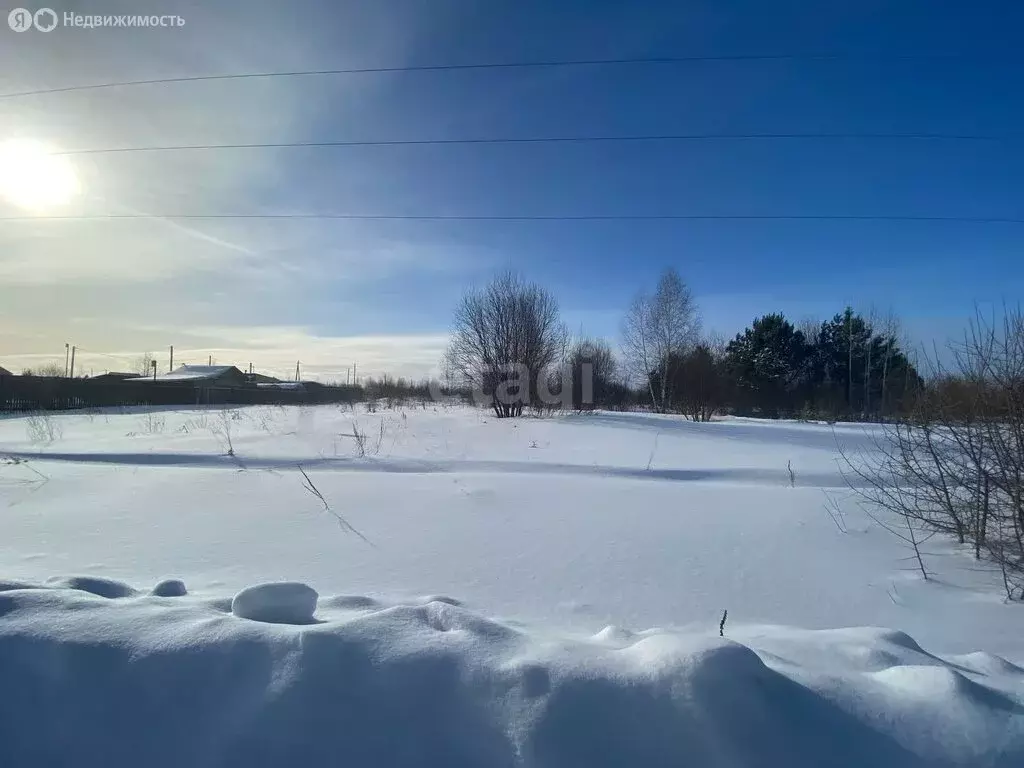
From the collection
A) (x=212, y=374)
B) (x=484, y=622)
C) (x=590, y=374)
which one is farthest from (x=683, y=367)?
(x=212, y=374)

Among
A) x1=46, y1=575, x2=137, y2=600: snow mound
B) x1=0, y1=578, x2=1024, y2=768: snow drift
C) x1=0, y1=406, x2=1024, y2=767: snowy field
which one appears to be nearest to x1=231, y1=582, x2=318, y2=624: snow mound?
x1=0, y1=406, x2=1024, y2=767: snowy field

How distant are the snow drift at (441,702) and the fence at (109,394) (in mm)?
25126

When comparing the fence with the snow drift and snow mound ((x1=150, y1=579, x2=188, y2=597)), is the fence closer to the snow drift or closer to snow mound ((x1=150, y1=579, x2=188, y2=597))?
snow mound ((x1=150, y1=579, x2=188, y2=597))

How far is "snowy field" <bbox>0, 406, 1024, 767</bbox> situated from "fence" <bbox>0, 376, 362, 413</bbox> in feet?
59.7

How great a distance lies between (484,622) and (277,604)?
96 cm

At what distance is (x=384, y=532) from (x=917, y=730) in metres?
4.11

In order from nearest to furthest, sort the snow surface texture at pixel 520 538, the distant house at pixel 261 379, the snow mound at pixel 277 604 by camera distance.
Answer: the snow mound at pixel 277 604 → the snow surface texture at pixel 520 538 → the distant house at pixel 261 379

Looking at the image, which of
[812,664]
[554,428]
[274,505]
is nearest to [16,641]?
[812,664]

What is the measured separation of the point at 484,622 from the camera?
7.08 feet

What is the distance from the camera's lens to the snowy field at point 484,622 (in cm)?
153

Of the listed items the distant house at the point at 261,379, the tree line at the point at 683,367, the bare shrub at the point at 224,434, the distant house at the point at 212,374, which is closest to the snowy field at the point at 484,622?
the bare shrub at the point at 224,434

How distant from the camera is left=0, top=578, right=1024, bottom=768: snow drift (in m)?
1.49

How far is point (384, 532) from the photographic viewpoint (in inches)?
189

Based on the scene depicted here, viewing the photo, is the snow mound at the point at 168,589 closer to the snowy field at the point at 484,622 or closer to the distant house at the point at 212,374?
the snowy field at the point at 484,622
